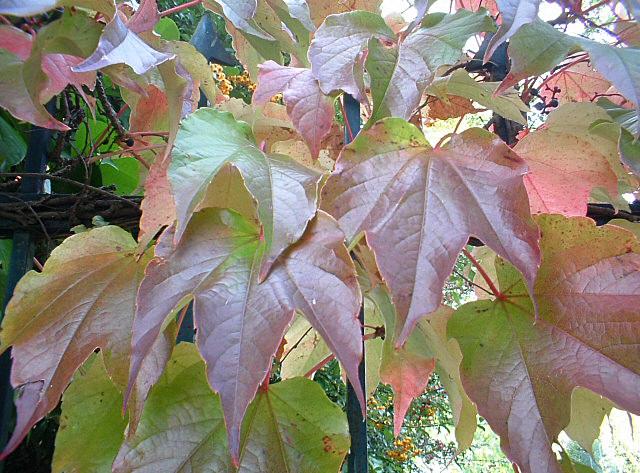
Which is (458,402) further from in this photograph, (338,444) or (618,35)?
(618,35)

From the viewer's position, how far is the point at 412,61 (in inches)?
14.5

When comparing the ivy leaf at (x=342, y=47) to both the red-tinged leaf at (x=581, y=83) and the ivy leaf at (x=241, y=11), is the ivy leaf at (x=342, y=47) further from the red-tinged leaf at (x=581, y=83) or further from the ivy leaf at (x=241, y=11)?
the red-tinged leaf at (x=581, y=83)

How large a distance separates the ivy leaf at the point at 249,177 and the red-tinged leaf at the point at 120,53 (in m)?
0.04

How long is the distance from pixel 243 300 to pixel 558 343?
205 millimetres

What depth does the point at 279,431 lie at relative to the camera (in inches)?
14.5

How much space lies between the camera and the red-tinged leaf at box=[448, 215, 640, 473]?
12.9 inches

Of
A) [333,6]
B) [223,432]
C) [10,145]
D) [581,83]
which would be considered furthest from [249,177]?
[10,145]

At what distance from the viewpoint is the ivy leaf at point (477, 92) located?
0.45 m

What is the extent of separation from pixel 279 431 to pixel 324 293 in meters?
0.13

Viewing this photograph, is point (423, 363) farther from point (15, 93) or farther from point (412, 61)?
point (15, 93)

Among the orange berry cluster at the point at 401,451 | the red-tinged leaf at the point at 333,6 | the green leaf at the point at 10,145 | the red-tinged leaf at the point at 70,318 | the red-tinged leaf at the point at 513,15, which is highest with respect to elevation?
the red-tinged leaf at the point at 513,15

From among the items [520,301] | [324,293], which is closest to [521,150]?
[520,301]

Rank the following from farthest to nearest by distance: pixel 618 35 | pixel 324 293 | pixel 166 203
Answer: pixel 618 35, pixel 166 203, pixel 324 293

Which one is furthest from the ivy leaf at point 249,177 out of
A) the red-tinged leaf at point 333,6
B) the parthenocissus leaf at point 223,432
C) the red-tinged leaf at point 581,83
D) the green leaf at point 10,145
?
the green leaf at point 10,145
